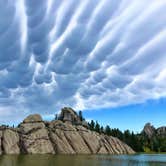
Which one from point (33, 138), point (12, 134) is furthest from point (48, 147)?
point (12, 134)

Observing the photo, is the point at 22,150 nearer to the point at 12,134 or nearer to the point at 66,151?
the point at 12,134

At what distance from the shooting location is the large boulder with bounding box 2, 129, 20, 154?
18666 centimetres

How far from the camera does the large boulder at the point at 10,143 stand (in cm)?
18666

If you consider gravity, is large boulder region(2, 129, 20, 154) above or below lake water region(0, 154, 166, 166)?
above

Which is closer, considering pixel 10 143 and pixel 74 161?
pixel 74 161

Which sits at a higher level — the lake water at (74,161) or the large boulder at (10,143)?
the large boulder at (10,143)

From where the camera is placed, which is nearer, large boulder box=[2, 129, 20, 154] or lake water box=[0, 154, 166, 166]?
lake water box=[0, 154, 166, 166]

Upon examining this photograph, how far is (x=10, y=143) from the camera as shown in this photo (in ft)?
625

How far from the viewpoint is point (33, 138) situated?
197125 mm

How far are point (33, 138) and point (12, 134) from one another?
48.1ft

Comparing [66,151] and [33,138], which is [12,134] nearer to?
[33,138]

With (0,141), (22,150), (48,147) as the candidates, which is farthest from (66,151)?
(0,141)

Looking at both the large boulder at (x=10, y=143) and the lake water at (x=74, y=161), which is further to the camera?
the large boulder at (x=10, y=143)

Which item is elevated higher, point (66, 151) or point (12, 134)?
point (12, 134)
